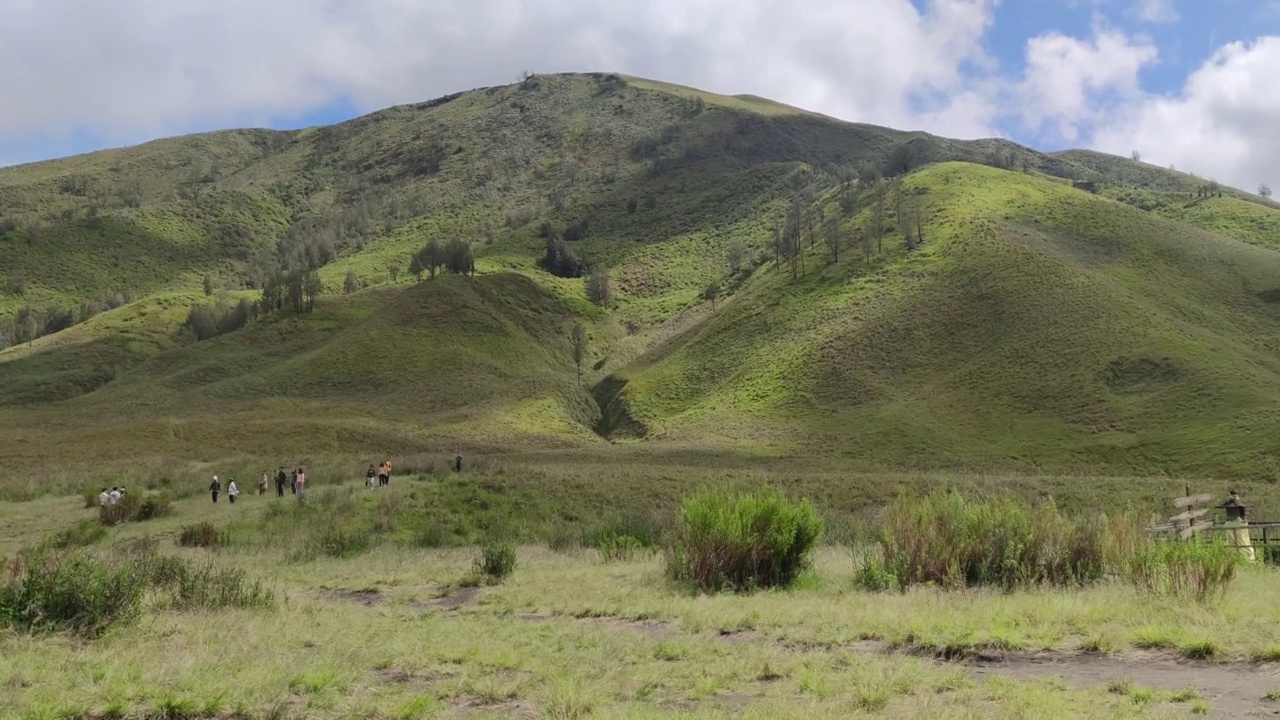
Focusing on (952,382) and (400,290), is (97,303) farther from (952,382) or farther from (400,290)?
(952,382)

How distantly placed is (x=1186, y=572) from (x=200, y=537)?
23.7 metres

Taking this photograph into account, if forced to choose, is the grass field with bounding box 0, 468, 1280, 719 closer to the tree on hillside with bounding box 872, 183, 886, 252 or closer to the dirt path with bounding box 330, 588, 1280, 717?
the dirt path with bounding box 330, 588, 1280, 717

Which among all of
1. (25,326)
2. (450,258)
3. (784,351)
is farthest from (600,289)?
(25,326)

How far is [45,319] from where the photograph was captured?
432 ft

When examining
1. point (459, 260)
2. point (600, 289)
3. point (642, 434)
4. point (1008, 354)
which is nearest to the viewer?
point (1008, 354)

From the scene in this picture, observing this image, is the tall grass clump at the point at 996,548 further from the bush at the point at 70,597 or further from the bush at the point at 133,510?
the bush at the point at 133,510

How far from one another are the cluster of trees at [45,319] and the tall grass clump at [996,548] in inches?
5278

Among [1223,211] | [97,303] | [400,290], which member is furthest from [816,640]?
[97,303]

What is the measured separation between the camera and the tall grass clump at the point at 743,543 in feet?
53.5

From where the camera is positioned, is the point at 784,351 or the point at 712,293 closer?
the point at 784,351

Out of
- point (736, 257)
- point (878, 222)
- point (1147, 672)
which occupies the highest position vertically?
point (878, 222)

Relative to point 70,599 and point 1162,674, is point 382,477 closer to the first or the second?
point 70,599

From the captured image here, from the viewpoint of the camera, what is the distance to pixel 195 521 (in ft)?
95.4

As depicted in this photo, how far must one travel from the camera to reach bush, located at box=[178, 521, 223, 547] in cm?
2512
